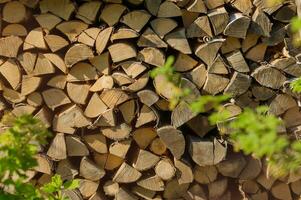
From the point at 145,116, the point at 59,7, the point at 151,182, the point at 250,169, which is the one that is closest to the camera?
the point at 59,7

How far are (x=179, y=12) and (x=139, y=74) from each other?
34 cm

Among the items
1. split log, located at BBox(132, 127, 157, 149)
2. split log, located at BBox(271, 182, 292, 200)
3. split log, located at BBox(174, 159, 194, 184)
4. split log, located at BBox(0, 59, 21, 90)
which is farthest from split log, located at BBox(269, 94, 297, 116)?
split log, located at BBox(0, 59, 21, 90)

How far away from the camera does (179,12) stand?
8.43 ft

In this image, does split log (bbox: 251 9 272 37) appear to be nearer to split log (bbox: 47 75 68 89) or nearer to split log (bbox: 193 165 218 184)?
split log (bbox: 193 165 218 184)

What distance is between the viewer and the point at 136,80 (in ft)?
8.52

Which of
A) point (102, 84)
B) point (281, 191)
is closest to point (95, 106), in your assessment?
point (102, 84)

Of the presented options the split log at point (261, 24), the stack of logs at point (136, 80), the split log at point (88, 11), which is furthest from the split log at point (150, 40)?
the split log at point (261, 24)

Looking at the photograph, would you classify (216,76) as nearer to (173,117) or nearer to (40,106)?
(173,117)

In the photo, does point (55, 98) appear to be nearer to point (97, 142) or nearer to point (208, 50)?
point (97, 142)

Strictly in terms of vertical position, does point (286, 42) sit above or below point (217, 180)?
above

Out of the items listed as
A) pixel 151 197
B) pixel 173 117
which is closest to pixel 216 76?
pixel 173 117

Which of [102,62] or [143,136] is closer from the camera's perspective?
[102,62]

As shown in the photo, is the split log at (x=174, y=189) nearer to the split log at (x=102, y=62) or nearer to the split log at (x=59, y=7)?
the split log at (x=102, y=62)

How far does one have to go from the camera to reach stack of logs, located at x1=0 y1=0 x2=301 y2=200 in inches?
101
